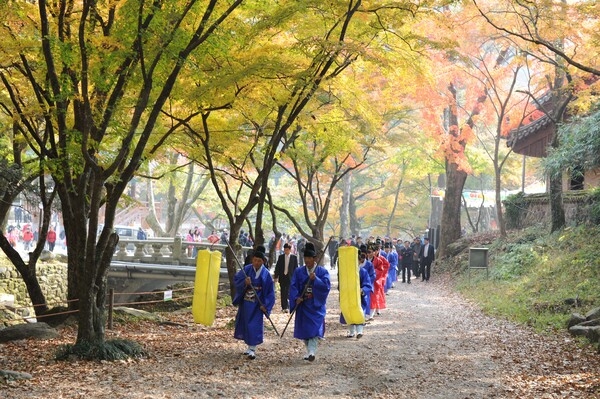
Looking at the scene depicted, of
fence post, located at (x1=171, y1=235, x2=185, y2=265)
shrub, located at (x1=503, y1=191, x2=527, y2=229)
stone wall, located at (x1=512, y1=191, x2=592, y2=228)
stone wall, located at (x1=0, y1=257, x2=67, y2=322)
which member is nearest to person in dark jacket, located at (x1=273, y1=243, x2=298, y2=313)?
stone wall, located at (x1=0, y1=257, x2=67, y2=322)

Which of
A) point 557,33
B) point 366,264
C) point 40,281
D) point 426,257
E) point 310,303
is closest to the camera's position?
point 310,303

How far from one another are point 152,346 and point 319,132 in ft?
26.3

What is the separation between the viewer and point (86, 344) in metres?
9.84

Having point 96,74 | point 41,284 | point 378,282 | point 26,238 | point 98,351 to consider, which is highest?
point 96,74

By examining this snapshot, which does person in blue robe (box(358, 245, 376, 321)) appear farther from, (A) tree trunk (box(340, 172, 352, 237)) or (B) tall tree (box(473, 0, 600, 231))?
(A) tree trunk (box(340, 172, 352, 237))

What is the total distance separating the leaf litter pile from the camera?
26.8ft

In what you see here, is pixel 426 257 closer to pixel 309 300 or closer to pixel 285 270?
pixel 285 270

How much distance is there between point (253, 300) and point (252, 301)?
0.8 inches

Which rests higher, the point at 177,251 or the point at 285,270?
the point at 177,251

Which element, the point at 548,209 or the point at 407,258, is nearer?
the point at 548,209

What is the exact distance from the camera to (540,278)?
17984mm

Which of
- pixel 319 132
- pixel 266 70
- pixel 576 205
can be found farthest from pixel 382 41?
pixel 576 205

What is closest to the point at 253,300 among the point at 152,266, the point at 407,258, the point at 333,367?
the point at 333,367

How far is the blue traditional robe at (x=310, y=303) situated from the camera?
10477mm
